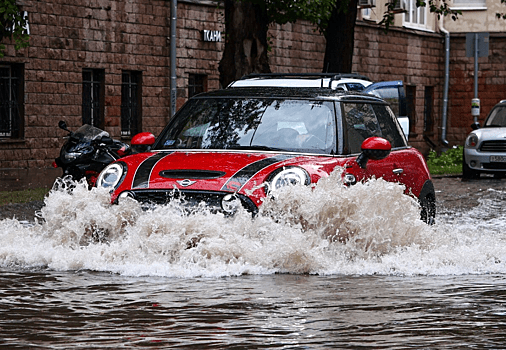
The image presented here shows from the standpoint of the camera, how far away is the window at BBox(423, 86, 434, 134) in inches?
1933

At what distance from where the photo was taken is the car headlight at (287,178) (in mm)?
9164

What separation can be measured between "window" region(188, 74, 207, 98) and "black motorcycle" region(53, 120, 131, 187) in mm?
19326

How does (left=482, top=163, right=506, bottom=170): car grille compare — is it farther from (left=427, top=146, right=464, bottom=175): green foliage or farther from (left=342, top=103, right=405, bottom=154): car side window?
(left=342, top=103, right=405, bottom=154): car side window

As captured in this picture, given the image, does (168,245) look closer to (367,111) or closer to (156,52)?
(367,111)

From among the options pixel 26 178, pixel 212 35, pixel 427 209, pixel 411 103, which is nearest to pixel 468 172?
pixel 26 178

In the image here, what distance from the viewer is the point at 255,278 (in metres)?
8.61

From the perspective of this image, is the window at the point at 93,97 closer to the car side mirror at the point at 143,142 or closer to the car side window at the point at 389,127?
the car side window at the point at 389,127

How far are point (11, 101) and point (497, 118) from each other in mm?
10679

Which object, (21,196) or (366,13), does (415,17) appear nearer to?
(366,13)

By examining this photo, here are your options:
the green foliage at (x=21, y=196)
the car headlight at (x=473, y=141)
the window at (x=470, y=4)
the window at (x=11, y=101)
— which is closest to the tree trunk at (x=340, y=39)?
the car headlight at (x=473, y=141)

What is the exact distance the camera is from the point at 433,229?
404 inches

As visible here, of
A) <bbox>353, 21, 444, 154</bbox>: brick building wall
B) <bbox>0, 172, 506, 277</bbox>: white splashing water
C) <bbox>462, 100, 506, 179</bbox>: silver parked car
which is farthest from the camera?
<bbox>353, 21, 444, 154</bbox>: brick building wall

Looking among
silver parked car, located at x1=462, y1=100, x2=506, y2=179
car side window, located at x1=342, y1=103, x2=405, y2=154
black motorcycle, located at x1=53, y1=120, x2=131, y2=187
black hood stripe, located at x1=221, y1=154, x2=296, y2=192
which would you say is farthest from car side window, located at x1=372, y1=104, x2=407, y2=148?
silver parked car, located at x1=462, y1=100, x2=506, y2=179

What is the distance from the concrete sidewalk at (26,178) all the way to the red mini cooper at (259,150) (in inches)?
404
